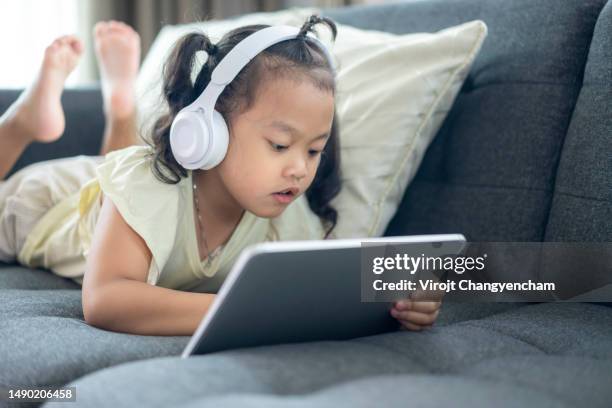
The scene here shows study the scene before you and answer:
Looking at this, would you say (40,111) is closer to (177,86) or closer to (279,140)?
(177,86)

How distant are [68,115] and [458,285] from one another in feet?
3.57

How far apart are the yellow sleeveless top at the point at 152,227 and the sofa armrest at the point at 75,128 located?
0.30 m

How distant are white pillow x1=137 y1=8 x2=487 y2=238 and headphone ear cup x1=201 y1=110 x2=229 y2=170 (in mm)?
285

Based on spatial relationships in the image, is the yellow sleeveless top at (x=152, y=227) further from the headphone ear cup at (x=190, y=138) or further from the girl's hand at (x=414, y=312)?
the girl's hand at (x=414, y=312)

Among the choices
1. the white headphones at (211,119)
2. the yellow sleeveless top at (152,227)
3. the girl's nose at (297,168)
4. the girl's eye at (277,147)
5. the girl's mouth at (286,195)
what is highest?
the white headphones at (211,119)

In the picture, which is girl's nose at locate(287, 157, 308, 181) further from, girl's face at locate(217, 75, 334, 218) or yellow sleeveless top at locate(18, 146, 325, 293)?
yellow sleeveless top at locate(18, 146, 325, 293)

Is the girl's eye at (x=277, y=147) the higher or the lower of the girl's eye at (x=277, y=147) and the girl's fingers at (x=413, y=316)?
the higher

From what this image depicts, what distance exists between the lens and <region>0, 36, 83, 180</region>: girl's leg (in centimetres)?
161

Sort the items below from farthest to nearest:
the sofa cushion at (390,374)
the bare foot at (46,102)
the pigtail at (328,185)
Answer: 1. the bare foot at (46,102)
2. the pigtail at (328,185)
3. the sofa cushion at (390,374)

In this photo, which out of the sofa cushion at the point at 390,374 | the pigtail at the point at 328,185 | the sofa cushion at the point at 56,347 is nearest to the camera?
the sofa cushion at the point at 390,374

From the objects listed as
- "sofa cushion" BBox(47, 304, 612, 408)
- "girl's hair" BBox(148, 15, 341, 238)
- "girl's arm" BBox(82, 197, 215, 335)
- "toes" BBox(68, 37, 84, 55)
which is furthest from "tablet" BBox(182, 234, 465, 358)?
"toes" BBox(68, 37, 84, 55)

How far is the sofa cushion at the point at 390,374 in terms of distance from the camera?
717mm

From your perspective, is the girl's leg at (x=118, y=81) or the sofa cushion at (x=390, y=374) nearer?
the sofa cushion at (x=390, y=374)

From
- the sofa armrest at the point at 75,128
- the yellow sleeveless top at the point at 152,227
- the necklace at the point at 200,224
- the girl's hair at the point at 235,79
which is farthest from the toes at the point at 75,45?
the necklace at the point at 200,224
